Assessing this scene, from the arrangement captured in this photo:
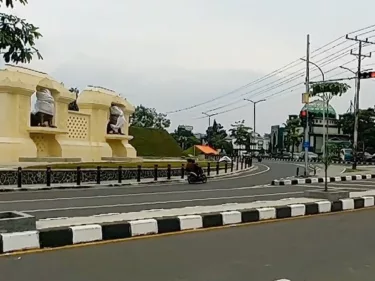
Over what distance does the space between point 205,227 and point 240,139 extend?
85.5 meters

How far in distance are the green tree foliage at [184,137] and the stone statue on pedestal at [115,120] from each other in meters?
54.3

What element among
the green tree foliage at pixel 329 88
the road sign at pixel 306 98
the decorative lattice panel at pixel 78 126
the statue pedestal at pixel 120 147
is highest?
the green tree foliage at pixel 329 88

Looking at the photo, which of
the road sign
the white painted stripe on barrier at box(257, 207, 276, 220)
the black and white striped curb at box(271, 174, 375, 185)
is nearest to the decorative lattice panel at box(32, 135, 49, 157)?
the black and white striped curb at box(271, 174, 375, 185)

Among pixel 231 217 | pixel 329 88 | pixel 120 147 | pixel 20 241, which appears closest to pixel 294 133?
pixel 329 88

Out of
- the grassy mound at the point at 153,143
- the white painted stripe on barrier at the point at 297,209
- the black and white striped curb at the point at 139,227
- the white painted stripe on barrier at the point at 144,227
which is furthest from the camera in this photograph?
the grassy mound at the point at 153,143

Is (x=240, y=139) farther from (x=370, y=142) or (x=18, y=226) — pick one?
(x=18, y=226)

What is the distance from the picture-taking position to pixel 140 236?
8680mm

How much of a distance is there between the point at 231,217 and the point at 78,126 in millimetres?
24261

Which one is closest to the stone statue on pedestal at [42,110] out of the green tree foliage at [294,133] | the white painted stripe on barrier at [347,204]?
the white painted stripe on barrier at [347,204]

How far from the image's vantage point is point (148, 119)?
8644 cm

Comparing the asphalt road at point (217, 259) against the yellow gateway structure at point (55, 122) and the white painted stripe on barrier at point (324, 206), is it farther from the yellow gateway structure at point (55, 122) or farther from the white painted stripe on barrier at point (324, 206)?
the yellow gateway structure at point (55, 122)

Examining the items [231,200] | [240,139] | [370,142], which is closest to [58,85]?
[231,200]

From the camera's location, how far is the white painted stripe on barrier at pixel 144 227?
8727mm

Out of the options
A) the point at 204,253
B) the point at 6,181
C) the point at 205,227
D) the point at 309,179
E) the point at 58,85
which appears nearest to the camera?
the point at 204,253
